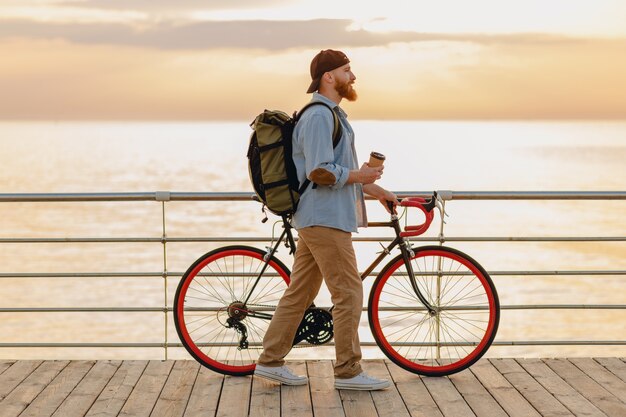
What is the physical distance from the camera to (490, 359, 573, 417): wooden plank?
4.77 meters

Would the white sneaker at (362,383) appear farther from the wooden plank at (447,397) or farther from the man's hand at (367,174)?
the man's hand at (367,174)

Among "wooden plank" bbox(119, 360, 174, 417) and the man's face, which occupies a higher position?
the man's face

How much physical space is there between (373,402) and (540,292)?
3944cm

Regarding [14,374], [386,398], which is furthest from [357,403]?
[14,374]

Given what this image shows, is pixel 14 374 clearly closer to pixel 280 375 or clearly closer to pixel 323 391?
pixel 280 375

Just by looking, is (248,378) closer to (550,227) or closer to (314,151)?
(314,151)

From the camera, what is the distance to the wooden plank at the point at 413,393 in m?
4.75

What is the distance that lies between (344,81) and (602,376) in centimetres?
212

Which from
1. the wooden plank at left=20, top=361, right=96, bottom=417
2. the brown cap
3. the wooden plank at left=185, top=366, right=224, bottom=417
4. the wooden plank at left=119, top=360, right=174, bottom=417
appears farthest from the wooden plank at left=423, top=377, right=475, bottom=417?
the wooden plank at left=20, top=361, right=96, bottom=417

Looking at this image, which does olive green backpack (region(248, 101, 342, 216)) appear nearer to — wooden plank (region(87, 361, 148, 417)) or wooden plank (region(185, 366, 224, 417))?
wooden plank (region(185, 366, 224, 417))

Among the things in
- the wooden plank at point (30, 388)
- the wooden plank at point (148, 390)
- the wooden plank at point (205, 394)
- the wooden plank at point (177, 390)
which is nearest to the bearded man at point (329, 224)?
the wooden plank at point (205, 394)

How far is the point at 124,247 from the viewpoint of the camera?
57.7m

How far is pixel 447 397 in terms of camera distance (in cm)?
498

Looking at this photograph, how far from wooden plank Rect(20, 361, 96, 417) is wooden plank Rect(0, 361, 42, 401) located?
176mm
